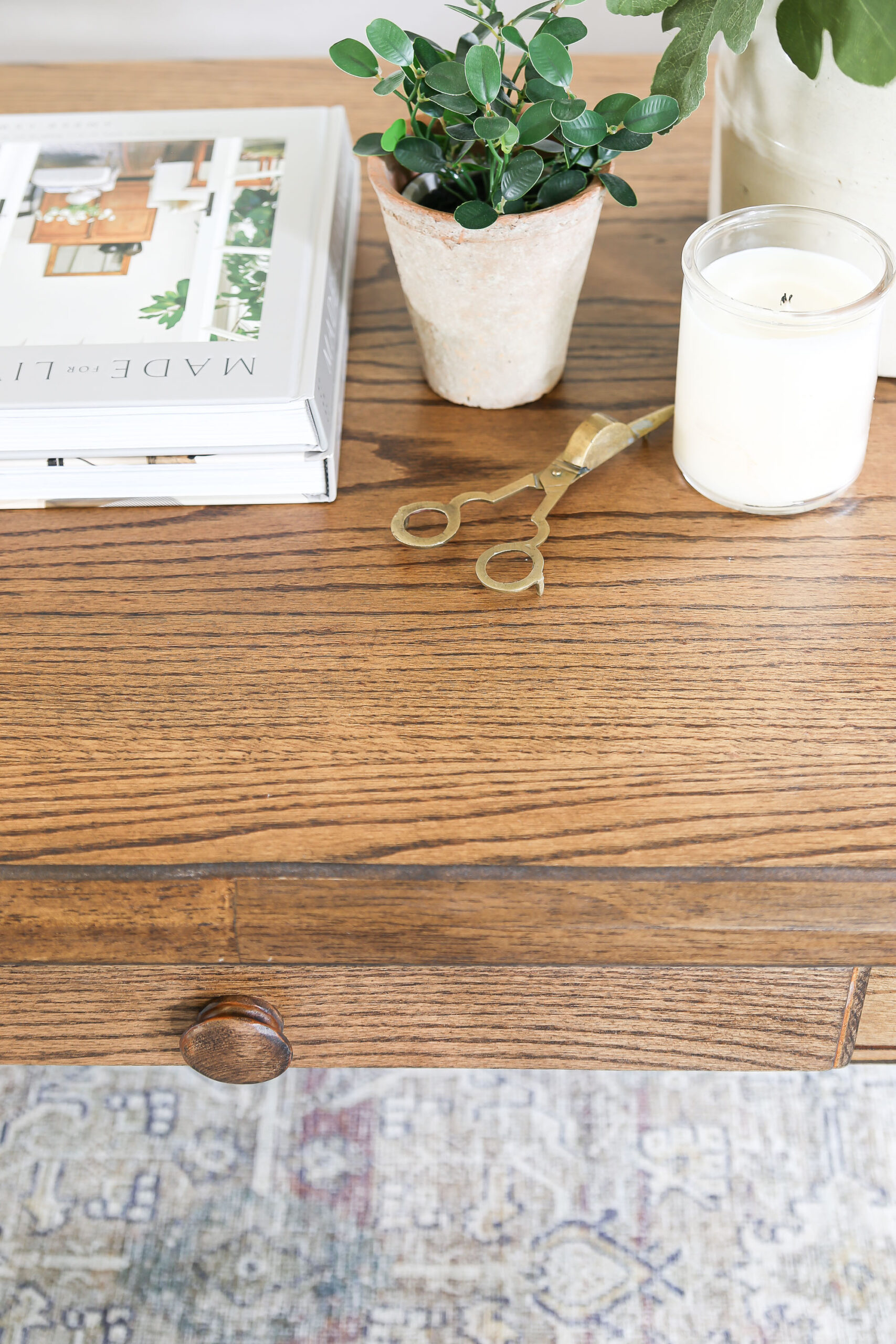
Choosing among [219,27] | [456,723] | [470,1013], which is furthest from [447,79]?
[219,27]

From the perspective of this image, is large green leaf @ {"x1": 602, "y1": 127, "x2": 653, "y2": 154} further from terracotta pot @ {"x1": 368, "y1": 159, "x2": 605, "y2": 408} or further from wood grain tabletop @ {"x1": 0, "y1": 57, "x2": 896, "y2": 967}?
wood grain tabletop @ {"x1": 0, "y1": 57, "x2": 896, "y2": 967}

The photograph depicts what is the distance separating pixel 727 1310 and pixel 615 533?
564mm

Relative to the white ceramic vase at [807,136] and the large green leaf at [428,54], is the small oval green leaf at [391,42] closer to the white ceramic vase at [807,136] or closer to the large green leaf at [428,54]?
the large green leaf at [428,54]

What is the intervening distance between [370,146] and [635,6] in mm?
124

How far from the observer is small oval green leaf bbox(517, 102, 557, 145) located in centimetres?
45

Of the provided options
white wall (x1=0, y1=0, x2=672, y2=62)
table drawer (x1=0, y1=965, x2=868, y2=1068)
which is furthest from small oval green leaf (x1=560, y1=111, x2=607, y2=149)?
white wall (x1=0, y1=0, x2=672, y2=62)

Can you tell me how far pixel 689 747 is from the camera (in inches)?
16.5

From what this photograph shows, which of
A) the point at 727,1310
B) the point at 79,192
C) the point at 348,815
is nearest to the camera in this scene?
the point at 348,815

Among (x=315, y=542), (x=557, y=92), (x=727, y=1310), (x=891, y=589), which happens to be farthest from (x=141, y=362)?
(x=727, y=1310)

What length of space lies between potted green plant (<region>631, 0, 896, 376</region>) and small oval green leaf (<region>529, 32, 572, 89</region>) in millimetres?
32

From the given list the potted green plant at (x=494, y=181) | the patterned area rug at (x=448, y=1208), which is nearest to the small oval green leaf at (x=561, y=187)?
the potted green plant at (x=494, y=181)

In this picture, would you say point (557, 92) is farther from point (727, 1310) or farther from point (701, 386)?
point (727, 1310)

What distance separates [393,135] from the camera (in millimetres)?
471

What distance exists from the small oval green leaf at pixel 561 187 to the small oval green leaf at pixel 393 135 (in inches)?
2.6
